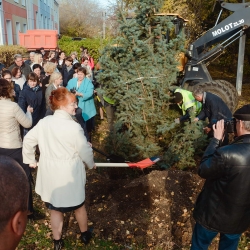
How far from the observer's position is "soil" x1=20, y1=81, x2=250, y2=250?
3678 millimetres

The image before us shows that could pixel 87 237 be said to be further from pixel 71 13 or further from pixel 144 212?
pixel 71 13

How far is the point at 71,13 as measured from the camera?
2265 inches

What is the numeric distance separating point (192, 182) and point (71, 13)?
58.6 metres

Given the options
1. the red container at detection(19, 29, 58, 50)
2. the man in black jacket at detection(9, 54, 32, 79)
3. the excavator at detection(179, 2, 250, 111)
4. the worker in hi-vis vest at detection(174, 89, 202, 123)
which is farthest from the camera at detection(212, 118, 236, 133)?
the red container at detection(19, 29, 58, 50)

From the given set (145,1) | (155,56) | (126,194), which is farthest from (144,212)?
(145,1)

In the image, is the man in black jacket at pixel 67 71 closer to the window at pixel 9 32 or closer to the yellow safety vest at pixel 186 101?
the yellow safety vest at pixel 186 101

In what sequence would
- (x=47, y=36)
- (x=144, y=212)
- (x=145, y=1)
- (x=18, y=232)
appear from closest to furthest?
(x=18, y=232), (x=144, y=212), (x=145, y=1), (x=47, y=36)

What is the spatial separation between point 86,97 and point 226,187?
3.92 meters

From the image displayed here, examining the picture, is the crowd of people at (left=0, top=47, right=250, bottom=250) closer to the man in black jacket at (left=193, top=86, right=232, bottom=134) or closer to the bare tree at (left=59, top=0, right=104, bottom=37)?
the man in black jacket at (left=193, top=86, right=232, bottom=134)

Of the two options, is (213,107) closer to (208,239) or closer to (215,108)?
(215,108)

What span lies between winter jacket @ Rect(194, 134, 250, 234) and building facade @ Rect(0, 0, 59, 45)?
1987 centimetres

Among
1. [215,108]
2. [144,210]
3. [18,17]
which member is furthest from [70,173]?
[18,17]

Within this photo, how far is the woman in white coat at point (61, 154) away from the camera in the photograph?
297 centimetres

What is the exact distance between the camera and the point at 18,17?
24.5 metres
